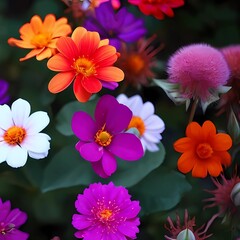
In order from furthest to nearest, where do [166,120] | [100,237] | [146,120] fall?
[166,120], [146,120], [100,237]

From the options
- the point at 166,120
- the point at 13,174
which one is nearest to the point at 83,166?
the point at 13,174

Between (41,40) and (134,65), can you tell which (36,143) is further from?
(134,65)

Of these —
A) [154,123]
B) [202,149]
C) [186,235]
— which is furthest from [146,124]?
[186,235]

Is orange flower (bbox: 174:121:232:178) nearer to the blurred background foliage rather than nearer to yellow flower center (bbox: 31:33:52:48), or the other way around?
the blurred background foliage

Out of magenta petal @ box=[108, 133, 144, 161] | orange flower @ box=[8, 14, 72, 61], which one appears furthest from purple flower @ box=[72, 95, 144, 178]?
orange flower @ box=[8, 14, 72, 61]

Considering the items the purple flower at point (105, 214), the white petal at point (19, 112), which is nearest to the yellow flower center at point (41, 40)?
the white petal at point (19, 112)

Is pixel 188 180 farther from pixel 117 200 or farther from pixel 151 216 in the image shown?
pixel 117 200

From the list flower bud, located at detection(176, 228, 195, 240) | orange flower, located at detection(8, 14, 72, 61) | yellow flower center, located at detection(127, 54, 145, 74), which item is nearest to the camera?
flower bud, located at detection(176, 228, 195, 240)
